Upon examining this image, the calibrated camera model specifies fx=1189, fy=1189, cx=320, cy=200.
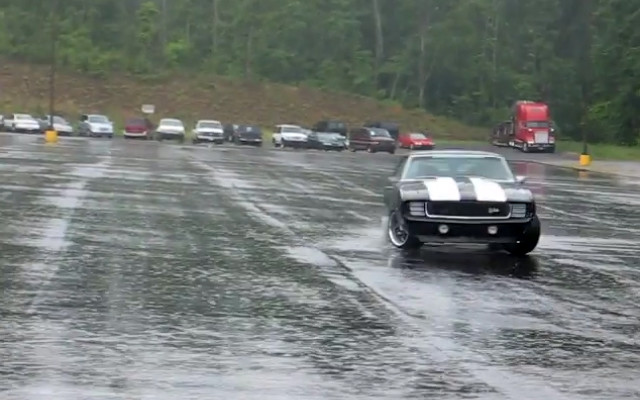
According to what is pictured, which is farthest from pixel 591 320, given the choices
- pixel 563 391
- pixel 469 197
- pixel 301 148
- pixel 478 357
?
pixel 301 148

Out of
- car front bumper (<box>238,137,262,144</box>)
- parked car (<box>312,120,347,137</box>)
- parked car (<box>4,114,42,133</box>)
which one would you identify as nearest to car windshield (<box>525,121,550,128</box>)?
parked car (<box>312,120,347,137</box>)

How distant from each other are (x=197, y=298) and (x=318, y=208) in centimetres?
1230

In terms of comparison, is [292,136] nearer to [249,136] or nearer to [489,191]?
[249,136]

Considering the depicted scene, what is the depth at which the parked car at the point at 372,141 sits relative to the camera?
2803 inches

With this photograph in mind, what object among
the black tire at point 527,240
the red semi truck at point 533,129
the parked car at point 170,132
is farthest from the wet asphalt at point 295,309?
the parked car at point 170,132

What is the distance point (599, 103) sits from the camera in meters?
94.9

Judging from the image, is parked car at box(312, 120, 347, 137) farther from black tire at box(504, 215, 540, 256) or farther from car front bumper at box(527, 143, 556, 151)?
black tire at box(504, 215, 540, 256)

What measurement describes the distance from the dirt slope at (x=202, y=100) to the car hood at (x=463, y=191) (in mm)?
79658

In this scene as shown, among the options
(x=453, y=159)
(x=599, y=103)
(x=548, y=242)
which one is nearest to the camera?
(x=453, y=159)

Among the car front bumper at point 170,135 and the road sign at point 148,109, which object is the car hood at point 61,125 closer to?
the car front bumper at point 170,135

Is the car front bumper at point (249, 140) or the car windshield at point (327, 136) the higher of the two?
the car windshield at point (327, 136)

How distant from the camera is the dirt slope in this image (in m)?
95.9

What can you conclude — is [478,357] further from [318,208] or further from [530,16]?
[530,16]

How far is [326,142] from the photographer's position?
7288 centimetres
